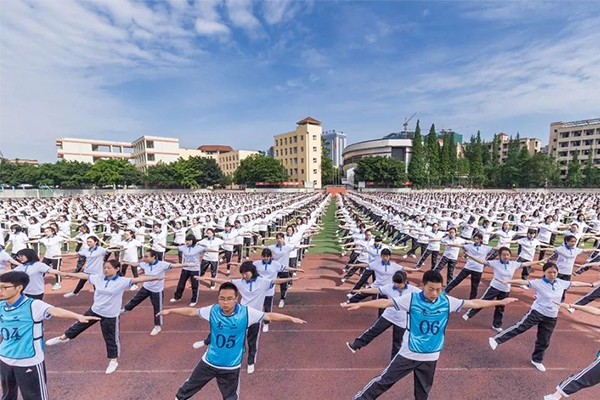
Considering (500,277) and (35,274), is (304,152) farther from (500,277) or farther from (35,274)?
(35,274)

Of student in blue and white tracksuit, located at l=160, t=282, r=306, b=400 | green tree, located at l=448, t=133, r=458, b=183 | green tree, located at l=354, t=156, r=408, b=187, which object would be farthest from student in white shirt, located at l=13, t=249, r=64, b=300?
green tree, located at l=448, t=133, r=458, b=183

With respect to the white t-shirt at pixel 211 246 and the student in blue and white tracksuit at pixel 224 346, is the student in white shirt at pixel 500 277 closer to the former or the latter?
the student in blue and white tracksuit at pixel 224 346

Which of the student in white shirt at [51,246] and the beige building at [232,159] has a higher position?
the beige building at [232,159]

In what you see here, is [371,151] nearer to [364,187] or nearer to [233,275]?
[364,187]

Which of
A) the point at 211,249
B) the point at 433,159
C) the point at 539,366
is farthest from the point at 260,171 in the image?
the point at 539,366

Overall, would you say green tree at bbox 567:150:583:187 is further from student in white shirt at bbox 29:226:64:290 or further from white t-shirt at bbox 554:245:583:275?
student in white shirt at bbox 29:226:64:290

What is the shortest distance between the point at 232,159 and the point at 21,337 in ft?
271

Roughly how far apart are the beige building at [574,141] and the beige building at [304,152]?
49466 millimetres

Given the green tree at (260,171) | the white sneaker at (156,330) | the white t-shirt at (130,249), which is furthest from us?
the green tree at (260,171)

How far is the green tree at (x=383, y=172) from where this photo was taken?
54188 millimetres

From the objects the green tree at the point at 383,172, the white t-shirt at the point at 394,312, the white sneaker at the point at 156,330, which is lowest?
the white sneaker at the point at 156,330

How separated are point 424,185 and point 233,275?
2136 inches

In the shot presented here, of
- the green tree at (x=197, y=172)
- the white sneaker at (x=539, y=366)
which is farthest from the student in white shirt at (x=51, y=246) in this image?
the green tree at (x=197, y=172)

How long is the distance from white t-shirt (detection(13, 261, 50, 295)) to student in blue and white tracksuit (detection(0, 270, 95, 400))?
2.20m
